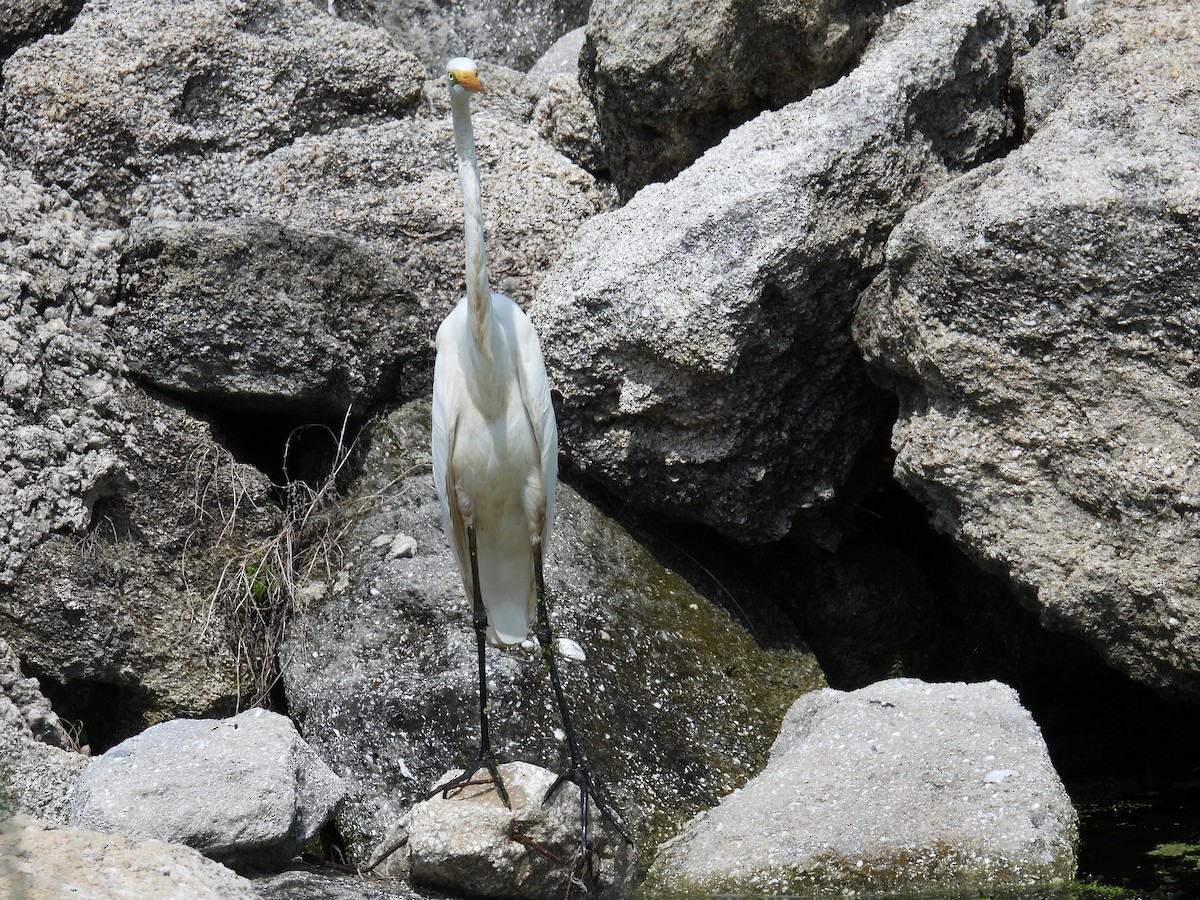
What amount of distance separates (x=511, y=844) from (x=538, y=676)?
Result: 94 centimetres

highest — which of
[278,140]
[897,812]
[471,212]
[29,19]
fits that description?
[29,19]

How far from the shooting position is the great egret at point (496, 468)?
3518 mm

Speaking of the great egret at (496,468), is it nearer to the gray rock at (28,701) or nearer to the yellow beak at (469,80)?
the yellow beak at (469,80)

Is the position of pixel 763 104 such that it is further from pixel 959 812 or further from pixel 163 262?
pixel 959 812

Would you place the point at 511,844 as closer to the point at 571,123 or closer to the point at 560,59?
the point at 571,123

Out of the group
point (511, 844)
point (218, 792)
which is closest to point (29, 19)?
point (218, 792)

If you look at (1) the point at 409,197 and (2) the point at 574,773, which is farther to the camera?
(1) the point at 409,197

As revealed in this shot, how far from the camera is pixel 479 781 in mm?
3338

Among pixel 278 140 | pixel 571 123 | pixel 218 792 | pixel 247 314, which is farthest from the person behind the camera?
pixel 571 123

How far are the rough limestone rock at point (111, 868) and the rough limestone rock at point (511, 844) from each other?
0.48 meters

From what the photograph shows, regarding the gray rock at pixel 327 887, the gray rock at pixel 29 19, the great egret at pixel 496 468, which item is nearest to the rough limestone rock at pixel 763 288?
the great egret at pixel 496 468

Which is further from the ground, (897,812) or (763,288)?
(763,288)

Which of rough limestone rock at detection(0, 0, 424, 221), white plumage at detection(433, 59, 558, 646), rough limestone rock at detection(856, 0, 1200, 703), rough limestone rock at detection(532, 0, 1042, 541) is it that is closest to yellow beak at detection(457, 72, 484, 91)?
white plumage at detection(433, 59, 558, 646)

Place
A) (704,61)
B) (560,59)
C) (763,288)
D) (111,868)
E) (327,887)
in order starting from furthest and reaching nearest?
1. (560,59)
2. (704,61)
3. (763,288)
4. (327,887)
5. (111,868)
